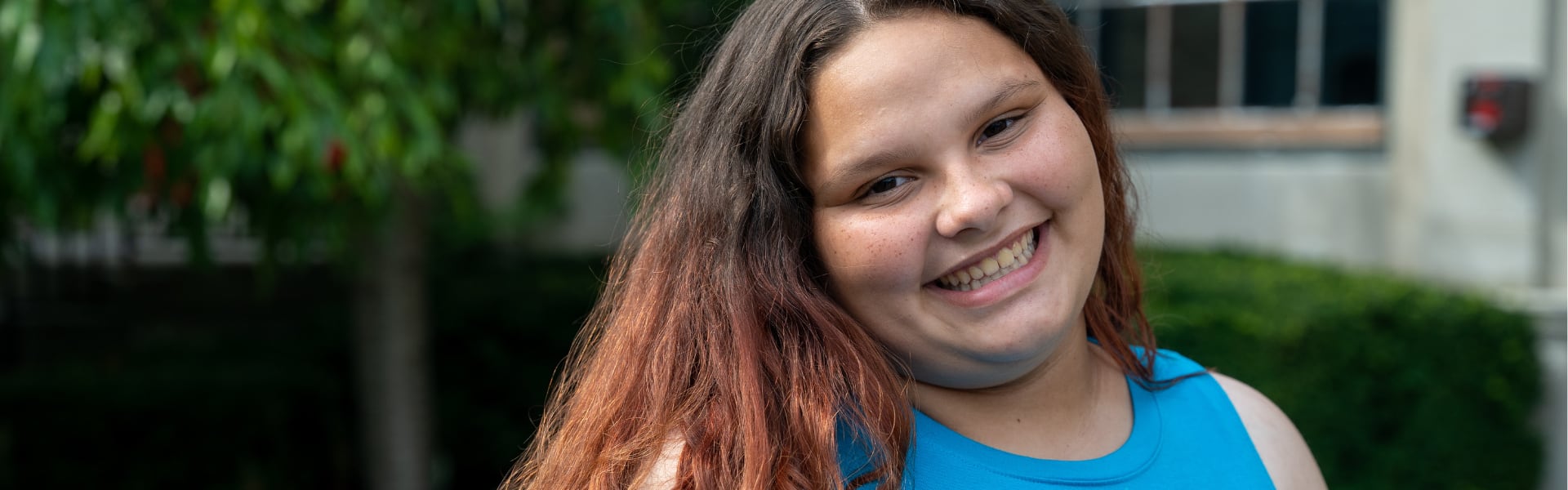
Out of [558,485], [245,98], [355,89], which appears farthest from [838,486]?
[355,89]

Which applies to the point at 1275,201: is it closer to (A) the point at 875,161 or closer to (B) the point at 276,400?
(B) the point at 276,400

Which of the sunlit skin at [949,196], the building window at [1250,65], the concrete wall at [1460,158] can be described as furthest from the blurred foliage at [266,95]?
the concrete wall at [1460,158]

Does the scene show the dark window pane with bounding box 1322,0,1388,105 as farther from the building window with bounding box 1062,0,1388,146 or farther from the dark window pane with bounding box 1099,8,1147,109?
the dark window pane with bounding box 1099,8,1147,109

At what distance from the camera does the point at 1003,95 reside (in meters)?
1.24

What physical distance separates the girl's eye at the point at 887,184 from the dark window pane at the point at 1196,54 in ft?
19.8

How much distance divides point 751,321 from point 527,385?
14.2 feet

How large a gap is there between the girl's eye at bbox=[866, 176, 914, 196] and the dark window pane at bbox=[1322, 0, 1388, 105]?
19.6ft

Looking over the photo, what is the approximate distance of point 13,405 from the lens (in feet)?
15.7

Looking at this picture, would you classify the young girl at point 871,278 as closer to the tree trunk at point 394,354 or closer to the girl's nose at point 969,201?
the girl's nose at point 969,201

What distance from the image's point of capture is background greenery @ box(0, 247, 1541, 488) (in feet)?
Answer: 14.3

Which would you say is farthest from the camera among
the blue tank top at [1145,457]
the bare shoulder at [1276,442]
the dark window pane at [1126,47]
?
the dark window pane at [1126,47]

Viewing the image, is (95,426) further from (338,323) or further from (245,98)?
(245,98)

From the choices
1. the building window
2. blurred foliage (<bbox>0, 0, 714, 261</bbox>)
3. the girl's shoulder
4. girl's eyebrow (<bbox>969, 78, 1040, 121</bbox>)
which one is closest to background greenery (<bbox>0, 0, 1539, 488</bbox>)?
blurred foliage (<bbox>0, 0, 714, 261</bbox>)

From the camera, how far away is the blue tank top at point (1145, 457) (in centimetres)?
130
